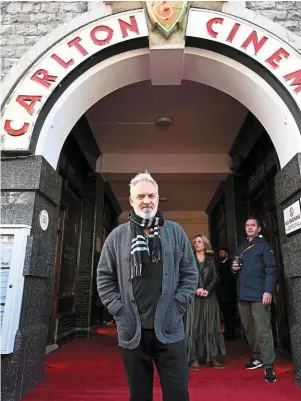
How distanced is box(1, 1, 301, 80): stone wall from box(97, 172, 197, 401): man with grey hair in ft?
9.11

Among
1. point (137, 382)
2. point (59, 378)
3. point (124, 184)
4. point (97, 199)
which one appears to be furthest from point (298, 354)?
point (124, 184)

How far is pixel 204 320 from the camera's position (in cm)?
398

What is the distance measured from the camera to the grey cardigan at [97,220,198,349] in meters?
1.76

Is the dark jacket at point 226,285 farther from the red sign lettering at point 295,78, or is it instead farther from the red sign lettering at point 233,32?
the red sign lettering at point 233,32

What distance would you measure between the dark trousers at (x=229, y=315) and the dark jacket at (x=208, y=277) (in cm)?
233

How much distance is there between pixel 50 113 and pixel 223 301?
4461 millimetres

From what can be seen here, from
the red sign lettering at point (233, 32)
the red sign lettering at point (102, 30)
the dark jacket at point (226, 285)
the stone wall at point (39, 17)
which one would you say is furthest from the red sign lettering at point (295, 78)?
the dark jacket at point (226, 285)

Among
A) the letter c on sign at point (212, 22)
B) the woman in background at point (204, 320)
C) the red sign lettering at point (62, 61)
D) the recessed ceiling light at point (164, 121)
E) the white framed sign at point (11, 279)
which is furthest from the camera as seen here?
the recessed ceiling light at point (164, 121)

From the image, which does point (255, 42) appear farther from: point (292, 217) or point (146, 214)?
point (146, 214)

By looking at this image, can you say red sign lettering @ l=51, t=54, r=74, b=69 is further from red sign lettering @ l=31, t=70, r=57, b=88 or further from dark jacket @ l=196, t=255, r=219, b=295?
dark jacket @ l=196, t=255, r=219, b=295

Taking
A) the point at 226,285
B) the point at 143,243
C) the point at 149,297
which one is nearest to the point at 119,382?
the point at 149,297

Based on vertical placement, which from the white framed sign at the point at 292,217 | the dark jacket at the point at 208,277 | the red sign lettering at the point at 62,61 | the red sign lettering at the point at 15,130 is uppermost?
the red sign lettering at the point at 62,61

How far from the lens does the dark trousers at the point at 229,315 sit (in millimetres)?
6168

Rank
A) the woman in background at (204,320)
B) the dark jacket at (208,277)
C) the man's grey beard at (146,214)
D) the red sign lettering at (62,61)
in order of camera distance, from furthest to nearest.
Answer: the dark jacket at (208,277), the woman in background at (204,320), the red sign lettering at (62,61), the man's grey beard at (146,214)
